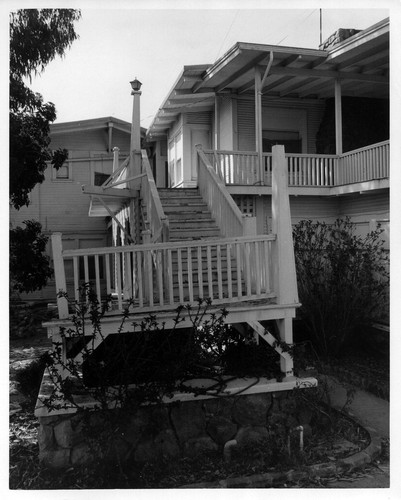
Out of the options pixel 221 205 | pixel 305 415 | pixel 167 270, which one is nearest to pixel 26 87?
pixel 167 270

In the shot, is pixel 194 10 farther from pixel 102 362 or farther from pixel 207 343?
pixel 102 362

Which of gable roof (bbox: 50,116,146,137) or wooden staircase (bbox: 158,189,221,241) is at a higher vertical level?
gable roof (bbox: 50,116,146,137)

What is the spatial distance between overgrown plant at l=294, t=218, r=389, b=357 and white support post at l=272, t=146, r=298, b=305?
3.94 m

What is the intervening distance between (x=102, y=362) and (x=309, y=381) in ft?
7.71

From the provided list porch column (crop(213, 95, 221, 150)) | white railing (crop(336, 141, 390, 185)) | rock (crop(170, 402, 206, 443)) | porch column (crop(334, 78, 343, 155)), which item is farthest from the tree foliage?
porch column (crop(334, 78, 343, 155))

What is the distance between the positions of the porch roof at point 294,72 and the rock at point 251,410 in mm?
7482

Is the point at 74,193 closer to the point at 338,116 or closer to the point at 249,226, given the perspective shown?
the point at 338,116

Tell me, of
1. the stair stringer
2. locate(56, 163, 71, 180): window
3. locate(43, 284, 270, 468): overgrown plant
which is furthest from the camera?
locate(56, 163, 71, 180): window

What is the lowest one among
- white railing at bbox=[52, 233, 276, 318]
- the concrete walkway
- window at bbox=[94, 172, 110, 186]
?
the concrete walkway

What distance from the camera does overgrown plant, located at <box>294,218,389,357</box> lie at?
934cm

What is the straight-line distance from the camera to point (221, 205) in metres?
8.56

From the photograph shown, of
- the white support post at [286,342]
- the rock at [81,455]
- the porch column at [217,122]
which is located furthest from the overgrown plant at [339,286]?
the rock at [81,455]

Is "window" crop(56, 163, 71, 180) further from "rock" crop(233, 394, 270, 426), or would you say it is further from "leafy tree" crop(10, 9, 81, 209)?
"rock" crop(233, 394, 270, 426)
